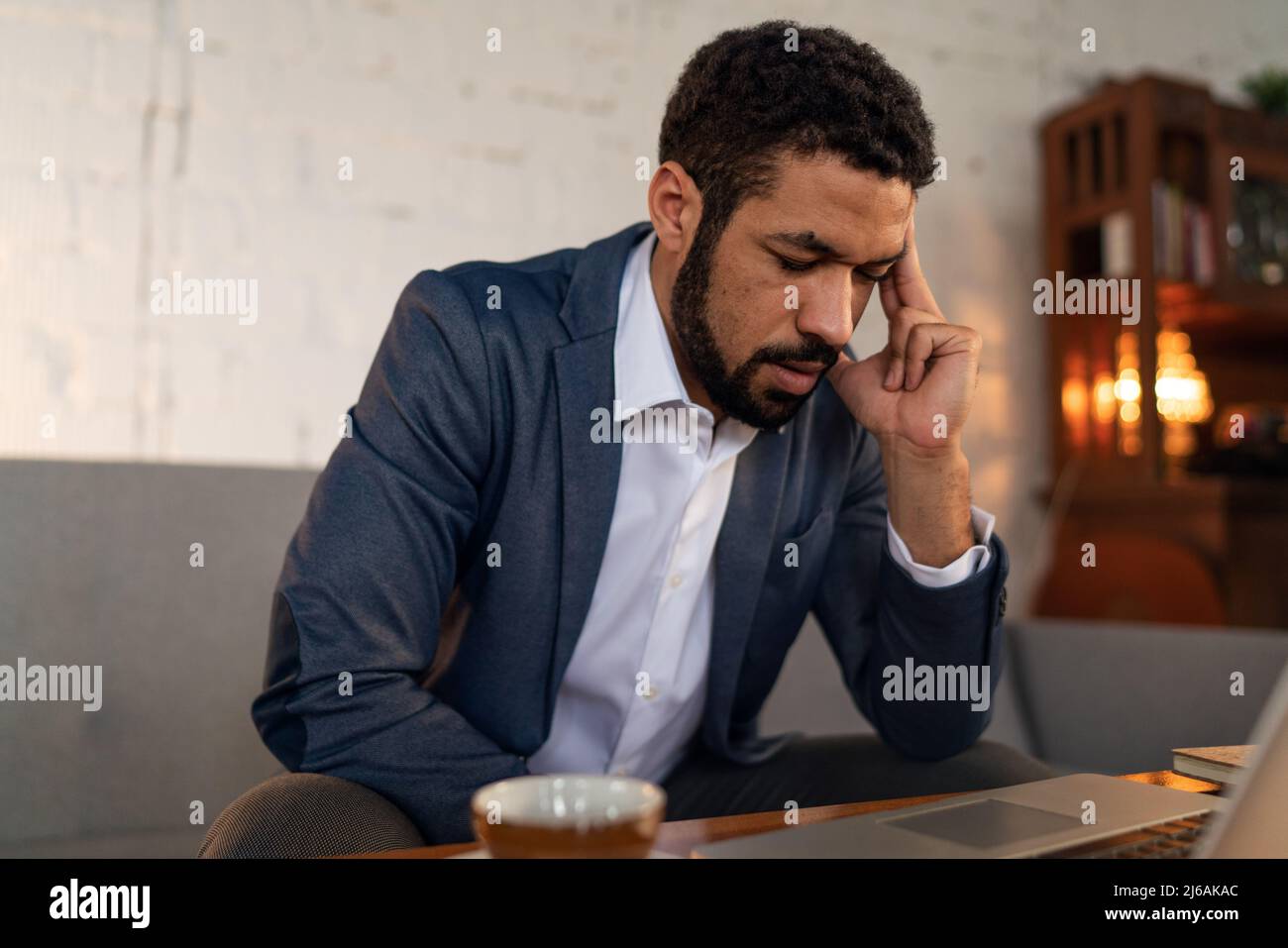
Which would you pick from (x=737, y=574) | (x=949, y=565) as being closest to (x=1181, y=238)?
(x=949, y=565)

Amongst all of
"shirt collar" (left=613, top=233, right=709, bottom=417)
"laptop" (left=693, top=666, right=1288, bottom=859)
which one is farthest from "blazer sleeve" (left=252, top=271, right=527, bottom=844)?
"laptop" (left=693, top=666, right=1288, bottom=859)

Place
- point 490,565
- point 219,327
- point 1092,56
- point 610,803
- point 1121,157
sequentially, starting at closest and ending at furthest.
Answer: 1. point 610,803
2. point 490,565
3. point 219,327
4. point 1121,157
5. point 1092,56

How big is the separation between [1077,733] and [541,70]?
1597 mm

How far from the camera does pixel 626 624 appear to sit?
1.12m

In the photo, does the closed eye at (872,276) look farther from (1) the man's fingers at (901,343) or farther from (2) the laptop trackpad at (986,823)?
(2) the laptop trackpad at (986,823)

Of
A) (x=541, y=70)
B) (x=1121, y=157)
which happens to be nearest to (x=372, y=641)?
(x=541, y=70)

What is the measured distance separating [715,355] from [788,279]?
0.39ft

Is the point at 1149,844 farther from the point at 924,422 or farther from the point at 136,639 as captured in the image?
the point at 136,639

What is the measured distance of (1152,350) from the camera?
7.90ft

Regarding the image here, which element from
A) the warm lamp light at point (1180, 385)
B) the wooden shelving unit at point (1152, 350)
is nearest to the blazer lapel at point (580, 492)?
the wooden shelving unit at point (1152, 350)

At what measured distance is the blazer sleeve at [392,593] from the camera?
866mm

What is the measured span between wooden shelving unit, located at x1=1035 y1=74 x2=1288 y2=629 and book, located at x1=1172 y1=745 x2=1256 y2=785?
1.67 m
